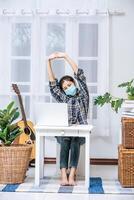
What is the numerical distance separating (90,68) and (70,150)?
5.61 feet

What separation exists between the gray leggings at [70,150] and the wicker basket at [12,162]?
34 centimetres

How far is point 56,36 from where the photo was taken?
214 inches

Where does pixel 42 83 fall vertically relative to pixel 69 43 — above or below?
below

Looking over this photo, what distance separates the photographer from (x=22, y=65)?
5.43m

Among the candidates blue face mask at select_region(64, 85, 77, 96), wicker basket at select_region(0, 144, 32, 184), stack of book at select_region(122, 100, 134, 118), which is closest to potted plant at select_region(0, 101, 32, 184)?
wicker basket at select_region(0, 144, 32, 184)

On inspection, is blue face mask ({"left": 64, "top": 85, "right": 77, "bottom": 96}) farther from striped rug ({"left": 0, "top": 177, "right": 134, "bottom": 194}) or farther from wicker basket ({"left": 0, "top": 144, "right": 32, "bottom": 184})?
striped rug ({"left": 0, "top": 177, "right": 134, "bottom": 194})

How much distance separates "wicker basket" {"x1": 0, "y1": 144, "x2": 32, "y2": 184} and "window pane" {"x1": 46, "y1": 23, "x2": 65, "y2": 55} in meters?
1.94

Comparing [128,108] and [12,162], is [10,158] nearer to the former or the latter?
[12,162]

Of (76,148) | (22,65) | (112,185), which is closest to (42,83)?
(22,65)

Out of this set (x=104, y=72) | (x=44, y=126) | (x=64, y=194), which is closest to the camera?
(x=64, y=194)

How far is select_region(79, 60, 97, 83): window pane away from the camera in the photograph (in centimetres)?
538

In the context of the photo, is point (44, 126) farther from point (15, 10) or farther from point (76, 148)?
point (15, 10)

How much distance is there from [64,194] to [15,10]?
113 inches

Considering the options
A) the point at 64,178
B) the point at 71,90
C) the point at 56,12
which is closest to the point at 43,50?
the point at 56,12
